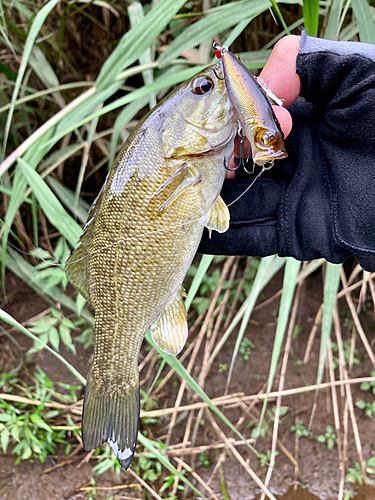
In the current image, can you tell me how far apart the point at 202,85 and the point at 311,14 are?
0.44 metres

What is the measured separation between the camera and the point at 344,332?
2059mm

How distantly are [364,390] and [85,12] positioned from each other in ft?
7.54

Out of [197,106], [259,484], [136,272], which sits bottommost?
[259,484]

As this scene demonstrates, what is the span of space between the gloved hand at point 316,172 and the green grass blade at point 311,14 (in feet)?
0.54

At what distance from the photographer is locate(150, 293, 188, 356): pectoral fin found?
3.80 ft

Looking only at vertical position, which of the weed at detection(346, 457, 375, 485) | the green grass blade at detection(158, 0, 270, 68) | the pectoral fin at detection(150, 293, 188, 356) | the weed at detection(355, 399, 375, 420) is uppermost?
the green grass blade at detection(158, 0, 270, 68)

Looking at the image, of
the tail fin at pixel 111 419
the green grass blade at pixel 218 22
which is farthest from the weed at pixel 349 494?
the green grass blade at pixel 218 22

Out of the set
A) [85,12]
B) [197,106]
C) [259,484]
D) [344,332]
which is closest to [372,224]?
[197,106]

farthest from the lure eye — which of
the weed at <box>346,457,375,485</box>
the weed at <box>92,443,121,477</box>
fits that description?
the weed at <box>346,457,375,485</box>

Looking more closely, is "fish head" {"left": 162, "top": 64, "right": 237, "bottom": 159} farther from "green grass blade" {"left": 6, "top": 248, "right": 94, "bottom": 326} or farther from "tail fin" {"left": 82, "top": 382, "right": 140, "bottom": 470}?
"green grass blade" {"left": 6, "top": 248, "right": 94, "bottom": 326}

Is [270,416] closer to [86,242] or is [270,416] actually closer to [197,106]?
[86,242]

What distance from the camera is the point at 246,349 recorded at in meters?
2.13

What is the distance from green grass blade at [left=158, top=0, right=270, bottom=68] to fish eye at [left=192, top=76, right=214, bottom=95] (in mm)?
440

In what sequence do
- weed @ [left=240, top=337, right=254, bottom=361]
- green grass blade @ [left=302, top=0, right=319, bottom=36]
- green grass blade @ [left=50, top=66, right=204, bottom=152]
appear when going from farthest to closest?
weed @ [left=240, top=337, right=254, bottom=361] < green grass blade @ [left=50, top=66, right=204, bottom=152] < green grass blade @ [left=302, top=0, right=319, bottom=36]
